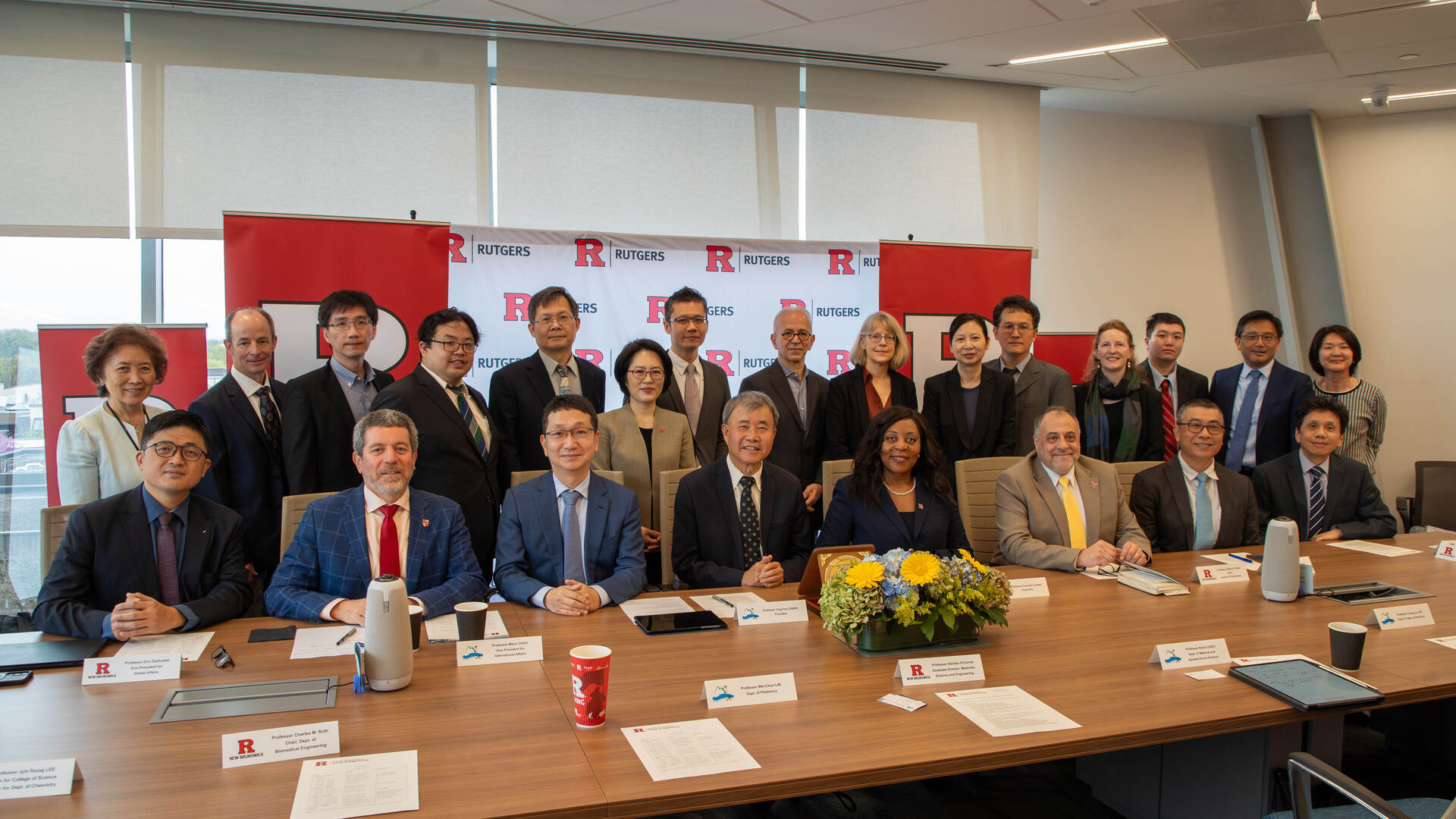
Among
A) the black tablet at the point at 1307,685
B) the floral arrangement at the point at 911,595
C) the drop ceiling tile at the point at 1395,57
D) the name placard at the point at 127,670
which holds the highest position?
the drop ceiling tile at the point at 1395,57

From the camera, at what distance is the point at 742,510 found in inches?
131

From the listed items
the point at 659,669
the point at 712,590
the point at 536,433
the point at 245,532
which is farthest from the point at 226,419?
the point at 659,669

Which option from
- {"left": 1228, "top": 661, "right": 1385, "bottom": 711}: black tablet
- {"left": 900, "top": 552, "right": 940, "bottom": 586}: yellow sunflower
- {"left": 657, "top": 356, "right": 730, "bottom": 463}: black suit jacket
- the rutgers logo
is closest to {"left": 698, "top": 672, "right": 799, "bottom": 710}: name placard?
{"left": 900, "top": 552, "right": 940, "bottom": 586}: yellow sunflower

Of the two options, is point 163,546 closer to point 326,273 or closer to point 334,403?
point 334,403

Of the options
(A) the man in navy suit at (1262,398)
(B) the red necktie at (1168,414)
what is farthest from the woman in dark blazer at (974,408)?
(A) the man in navy suit at (1262,398)

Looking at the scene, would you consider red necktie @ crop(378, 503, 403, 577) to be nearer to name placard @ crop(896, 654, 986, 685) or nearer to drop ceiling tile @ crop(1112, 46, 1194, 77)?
name placard @ crop(896, 654, 986, 685)

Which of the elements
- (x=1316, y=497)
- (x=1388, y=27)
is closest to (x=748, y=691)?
(x=1316, y=497)

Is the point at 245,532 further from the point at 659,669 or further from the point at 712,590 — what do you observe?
the point at 659,669

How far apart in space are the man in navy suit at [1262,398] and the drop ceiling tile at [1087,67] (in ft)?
6.76

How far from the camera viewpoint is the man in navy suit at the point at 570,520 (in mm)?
2941

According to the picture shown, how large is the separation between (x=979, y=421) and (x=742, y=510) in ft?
5.54

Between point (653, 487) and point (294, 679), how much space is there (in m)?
1.92

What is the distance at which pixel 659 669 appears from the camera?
7.16ft

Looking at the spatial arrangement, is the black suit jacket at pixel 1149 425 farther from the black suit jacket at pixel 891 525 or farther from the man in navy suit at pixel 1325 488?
the black suit jacket at pixel 891 525
